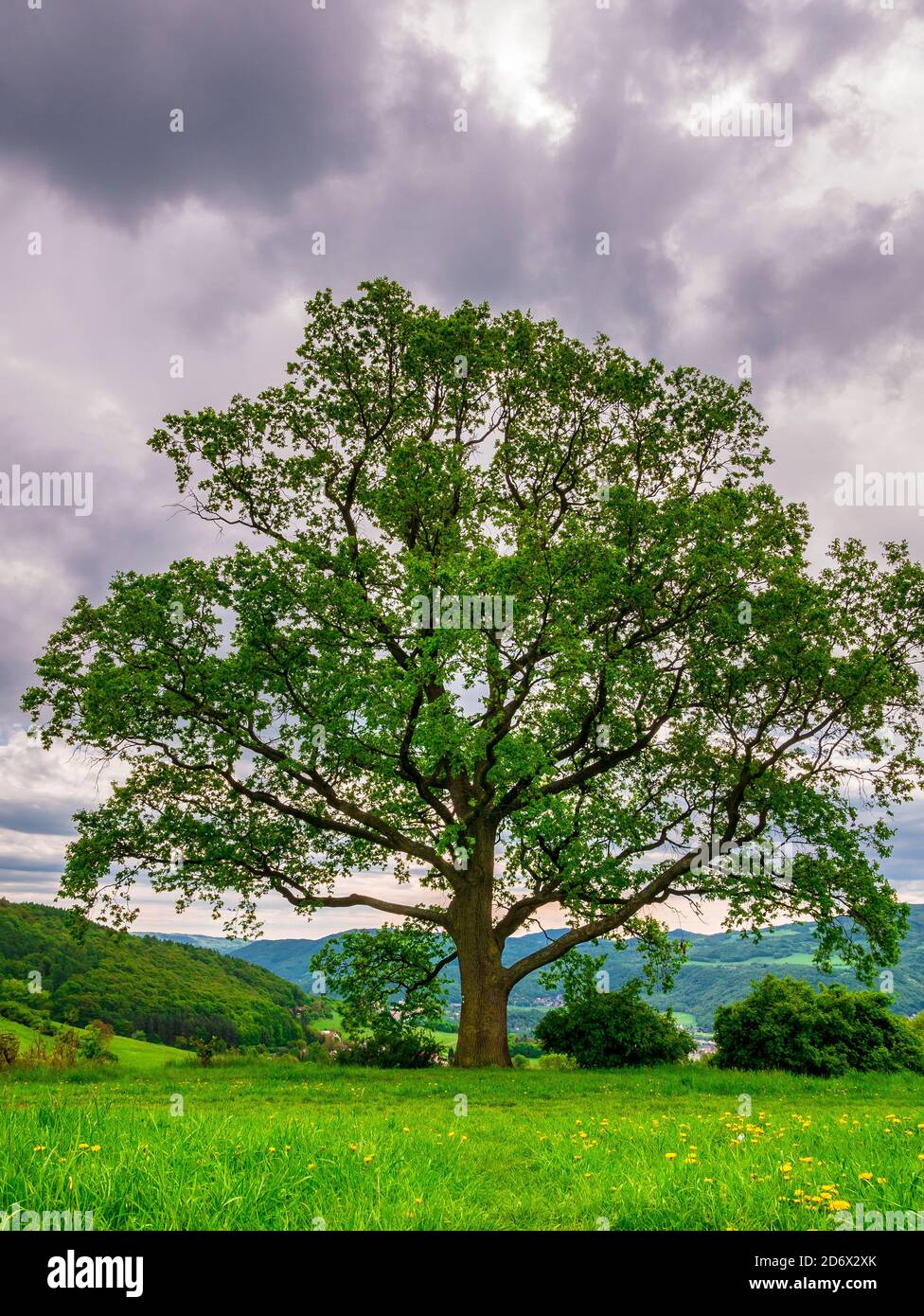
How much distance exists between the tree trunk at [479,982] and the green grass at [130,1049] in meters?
8.36

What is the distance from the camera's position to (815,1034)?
22.8m

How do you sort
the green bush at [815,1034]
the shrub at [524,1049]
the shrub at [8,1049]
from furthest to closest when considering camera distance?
the shrub at [524,1049]
the green bush at [815,1034]
the shrub at [8,1049]

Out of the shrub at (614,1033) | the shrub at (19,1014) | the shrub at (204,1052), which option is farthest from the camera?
the shrub at (19,1014)

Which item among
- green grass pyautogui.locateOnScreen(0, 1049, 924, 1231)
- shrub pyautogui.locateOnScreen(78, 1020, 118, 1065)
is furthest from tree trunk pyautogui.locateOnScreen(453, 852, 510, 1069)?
green grass pyautogui.locateOnScreen(0, 1049, 924, 1231)

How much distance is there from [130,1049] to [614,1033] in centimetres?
1857

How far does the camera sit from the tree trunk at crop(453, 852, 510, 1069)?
2358 centimetres

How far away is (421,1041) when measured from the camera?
24062mm

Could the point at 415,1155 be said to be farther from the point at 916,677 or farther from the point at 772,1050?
the point at 916,677

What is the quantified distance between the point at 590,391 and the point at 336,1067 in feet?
70.2

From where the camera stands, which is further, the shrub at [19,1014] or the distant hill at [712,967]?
the shrub at [19,1014]

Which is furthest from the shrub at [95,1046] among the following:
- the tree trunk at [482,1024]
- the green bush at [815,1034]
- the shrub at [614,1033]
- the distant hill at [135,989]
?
the green bush at [815,1034]

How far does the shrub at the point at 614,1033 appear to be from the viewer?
2395 cm
